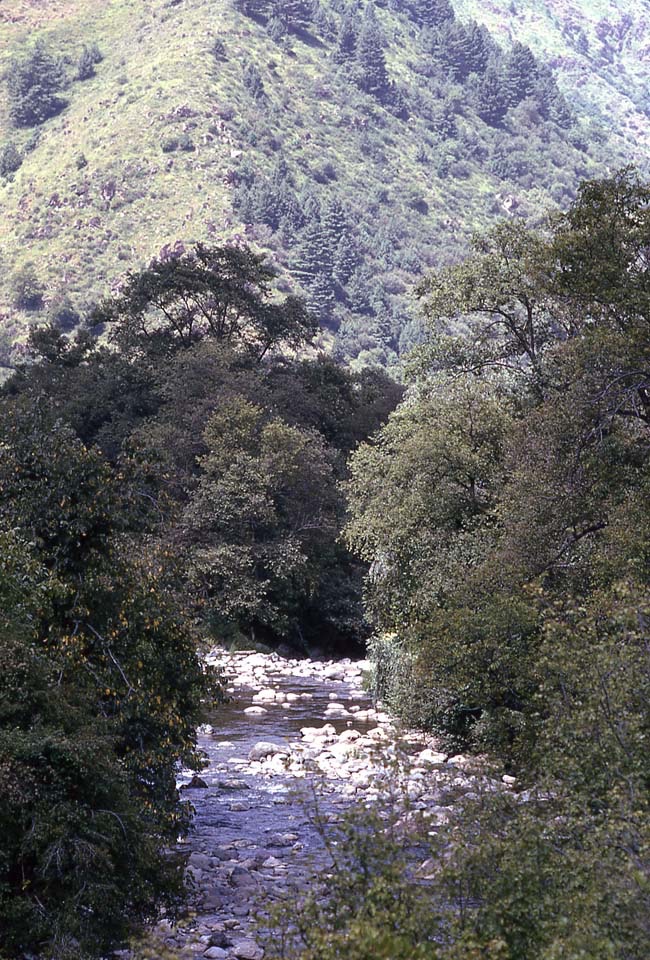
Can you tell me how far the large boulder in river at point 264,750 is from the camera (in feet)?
75.2

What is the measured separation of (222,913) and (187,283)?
4475 centimetres

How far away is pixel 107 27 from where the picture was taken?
162m

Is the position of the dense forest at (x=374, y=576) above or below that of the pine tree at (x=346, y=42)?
above

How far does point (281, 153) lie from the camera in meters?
138

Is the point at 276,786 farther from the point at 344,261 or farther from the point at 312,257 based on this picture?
the point at 344,261

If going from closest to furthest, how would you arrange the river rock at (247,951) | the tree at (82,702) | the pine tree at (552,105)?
1. the tree at (82,702)
2. the river rock at (247,951)
3. the pine tree at (552,105)

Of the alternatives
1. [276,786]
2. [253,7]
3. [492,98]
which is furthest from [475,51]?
[276,786]

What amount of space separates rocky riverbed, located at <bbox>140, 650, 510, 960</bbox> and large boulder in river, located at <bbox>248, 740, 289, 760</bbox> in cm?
2

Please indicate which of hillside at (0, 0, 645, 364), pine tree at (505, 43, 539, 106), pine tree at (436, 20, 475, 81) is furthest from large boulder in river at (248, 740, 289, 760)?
pine tree at (436, 20, 475, 81)

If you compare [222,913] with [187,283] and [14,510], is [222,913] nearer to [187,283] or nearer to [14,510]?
[14,510]

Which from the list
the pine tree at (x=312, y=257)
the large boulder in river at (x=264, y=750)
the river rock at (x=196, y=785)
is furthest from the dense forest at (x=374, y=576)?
the pine tree at (x=312, y=257)

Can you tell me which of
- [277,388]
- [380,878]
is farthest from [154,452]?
[277,388]

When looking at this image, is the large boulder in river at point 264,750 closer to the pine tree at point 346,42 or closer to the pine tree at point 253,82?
the pine tree at point 253,82

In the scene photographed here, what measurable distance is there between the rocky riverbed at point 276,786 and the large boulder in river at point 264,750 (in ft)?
0.07
